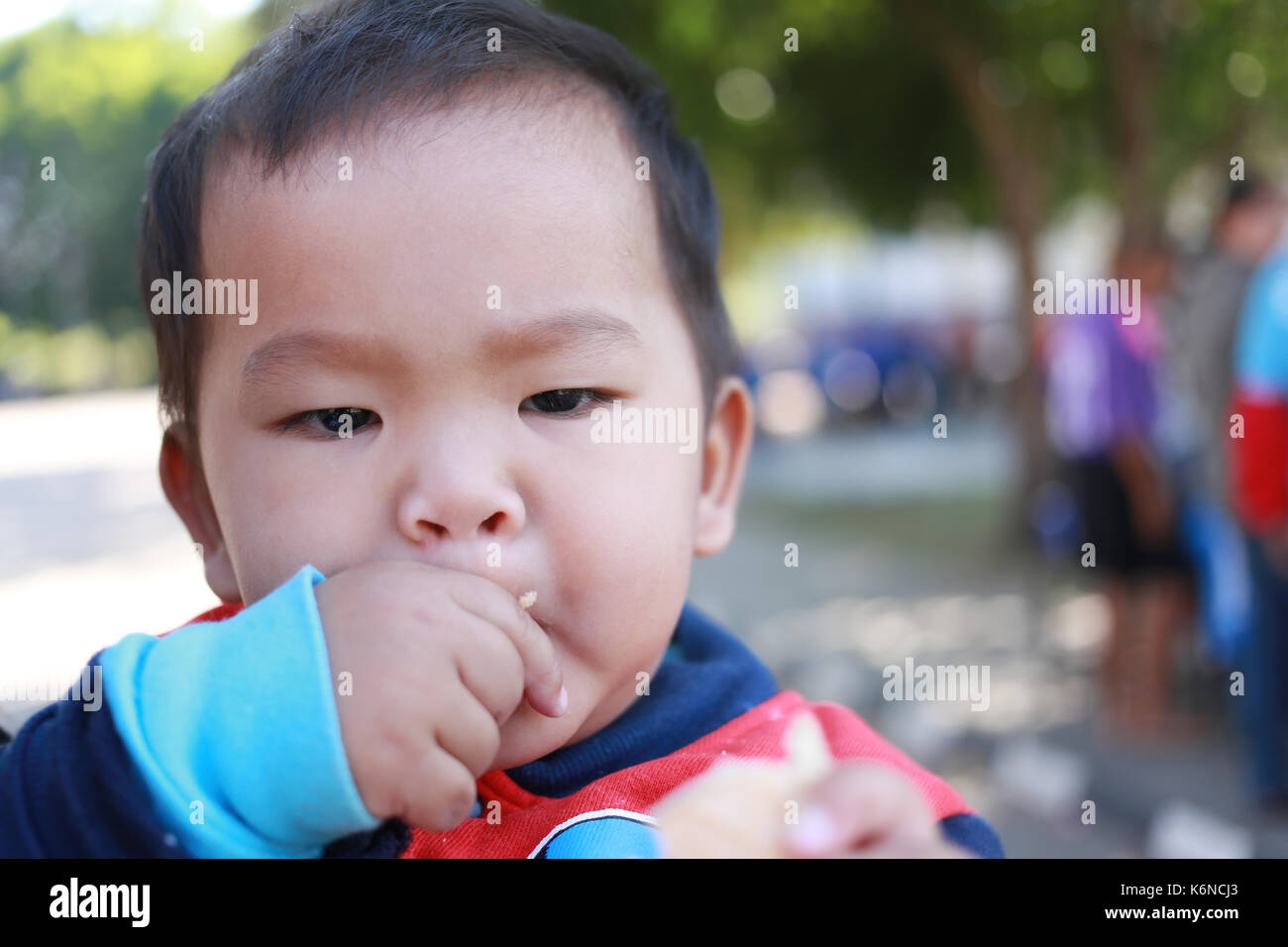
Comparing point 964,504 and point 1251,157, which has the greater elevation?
point 1251,157

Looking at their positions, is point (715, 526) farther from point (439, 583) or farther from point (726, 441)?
point (439, 583)

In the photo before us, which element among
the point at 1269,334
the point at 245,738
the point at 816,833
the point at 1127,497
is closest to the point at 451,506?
the point at 245,738

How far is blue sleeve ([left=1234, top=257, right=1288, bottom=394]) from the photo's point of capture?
3.68 meters

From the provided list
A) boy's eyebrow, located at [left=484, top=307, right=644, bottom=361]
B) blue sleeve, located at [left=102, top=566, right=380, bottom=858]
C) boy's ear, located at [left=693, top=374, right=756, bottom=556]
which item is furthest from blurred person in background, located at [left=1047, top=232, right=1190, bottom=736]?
blue sleeve, located at [left=102, top=566, right=380, bottom=858]

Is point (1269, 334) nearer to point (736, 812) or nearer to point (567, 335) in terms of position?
point (567, 335)

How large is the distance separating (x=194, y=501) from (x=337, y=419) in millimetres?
382

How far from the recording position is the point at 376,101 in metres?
1.13

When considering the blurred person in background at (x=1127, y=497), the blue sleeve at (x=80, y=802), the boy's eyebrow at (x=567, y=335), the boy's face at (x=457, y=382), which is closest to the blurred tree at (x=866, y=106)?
the blurred person in background at (x=1127, y=497)

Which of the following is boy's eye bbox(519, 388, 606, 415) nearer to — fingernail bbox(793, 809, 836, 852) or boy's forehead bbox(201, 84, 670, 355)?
boy's forehead bbox(201, 84, 670, 355)

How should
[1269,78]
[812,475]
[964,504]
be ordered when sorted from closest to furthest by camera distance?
[1269,78]
[964,504]
[812,475]

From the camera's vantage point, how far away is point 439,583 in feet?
3.03

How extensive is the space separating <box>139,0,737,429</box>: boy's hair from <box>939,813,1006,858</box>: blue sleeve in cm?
58
